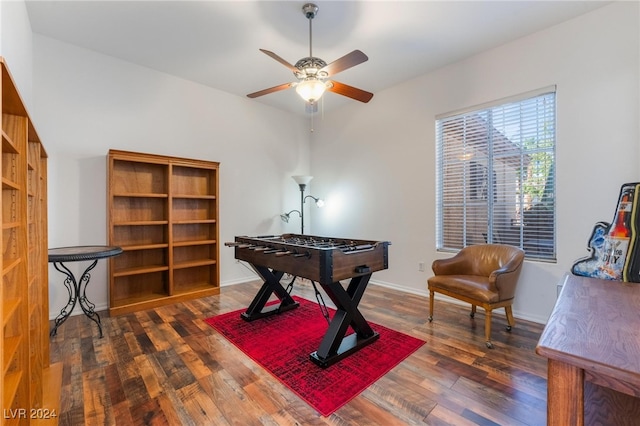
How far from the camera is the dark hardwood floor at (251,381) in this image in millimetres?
1598

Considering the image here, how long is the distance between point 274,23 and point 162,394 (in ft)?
10.3

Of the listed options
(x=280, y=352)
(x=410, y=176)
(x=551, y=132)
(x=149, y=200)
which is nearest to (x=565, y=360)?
(x=280, y=352)

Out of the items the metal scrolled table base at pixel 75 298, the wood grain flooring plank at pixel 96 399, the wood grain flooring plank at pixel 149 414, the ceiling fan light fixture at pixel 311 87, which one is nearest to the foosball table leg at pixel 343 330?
the wood grain flooring plank at pixel 149 414

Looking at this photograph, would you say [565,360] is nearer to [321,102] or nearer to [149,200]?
[149,200]

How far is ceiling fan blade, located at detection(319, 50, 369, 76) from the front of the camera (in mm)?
2054

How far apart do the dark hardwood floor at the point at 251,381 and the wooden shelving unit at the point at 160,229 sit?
0.64 metres

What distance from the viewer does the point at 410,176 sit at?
3943 mm

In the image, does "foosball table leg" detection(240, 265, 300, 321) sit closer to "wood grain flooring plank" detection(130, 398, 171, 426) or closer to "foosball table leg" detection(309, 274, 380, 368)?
"foosball table leg" detection(309, 274, 380, 368)

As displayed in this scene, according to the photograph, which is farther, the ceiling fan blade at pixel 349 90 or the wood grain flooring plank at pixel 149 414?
the ceiling fan blade at pixel 349 90

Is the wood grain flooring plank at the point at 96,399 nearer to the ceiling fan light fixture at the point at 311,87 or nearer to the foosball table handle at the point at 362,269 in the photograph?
the foosball table handle at the point at 362,269

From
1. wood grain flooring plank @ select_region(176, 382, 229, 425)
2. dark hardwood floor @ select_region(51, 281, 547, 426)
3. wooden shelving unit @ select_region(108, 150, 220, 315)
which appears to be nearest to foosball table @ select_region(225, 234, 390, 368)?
dark hardwood floor @ select_region(51, 281, 547, 426)

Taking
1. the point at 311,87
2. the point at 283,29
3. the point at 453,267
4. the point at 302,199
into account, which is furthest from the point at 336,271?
the point at 302,199

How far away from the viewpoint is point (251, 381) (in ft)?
6.33

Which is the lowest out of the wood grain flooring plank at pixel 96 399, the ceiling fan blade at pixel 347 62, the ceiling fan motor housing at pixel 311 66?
the wood grain flooring plank at pixel 96 399
